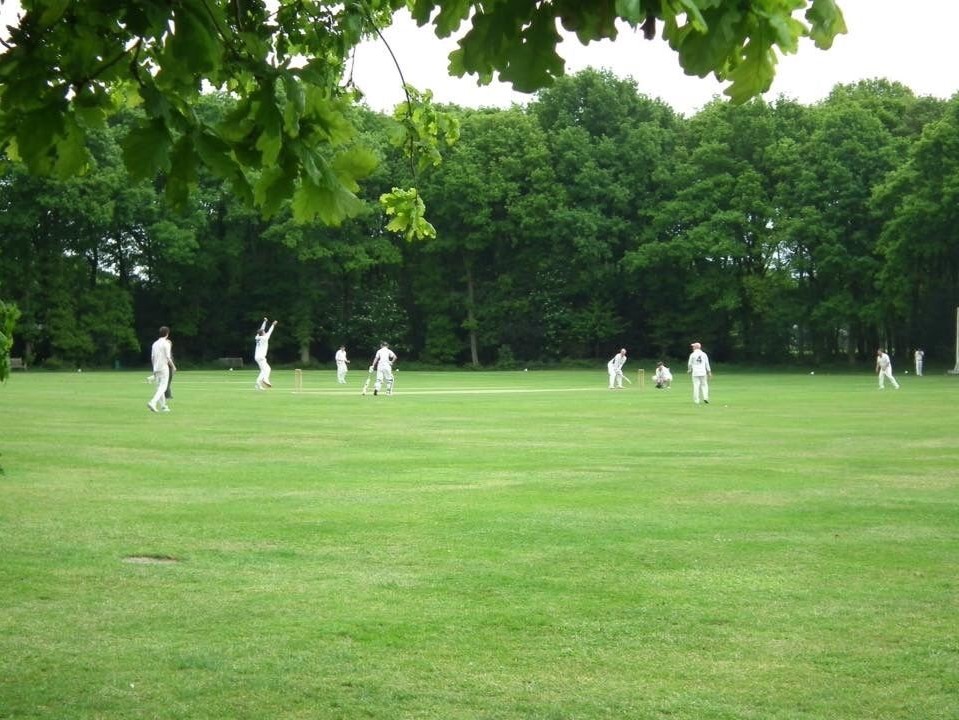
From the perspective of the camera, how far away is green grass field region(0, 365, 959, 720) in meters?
6.80

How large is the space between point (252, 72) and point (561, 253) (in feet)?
278

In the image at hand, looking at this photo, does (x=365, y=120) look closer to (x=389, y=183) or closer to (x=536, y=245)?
(x=389, y=183)

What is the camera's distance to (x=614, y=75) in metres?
92.4

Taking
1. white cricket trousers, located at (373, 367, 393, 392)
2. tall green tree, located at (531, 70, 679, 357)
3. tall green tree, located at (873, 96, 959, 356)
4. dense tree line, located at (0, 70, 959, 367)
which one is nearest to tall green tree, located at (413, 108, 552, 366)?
dense tree line, located at (0, 70, 959, 367)

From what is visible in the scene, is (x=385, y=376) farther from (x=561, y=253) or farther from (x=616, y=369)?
(x=561, y=253)

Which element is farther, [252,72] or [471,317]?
[471,317]

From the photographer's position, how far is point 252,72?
539 cm

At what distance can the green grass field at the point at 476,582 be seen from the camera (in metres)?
6.80

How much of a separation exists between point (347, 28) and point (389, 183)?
259 feet

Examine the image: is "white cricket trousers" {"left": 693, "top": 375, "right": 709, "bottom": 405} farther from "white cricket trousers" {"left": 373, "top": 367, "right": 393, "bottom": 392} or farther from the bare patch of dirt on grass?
the bare patch of dirt on grass

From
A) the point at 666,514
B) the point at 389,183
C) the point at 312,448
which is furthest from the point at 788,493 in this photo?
the point at 389,183

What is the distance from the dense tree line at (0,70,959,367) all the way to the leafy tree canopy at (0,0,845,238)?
74.4 meters

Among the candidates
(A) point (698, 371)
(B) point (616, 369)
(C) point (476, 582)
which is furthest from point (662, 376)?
(C) point (476, 582)

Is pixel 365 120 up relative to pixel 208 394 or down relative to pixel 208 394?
up
